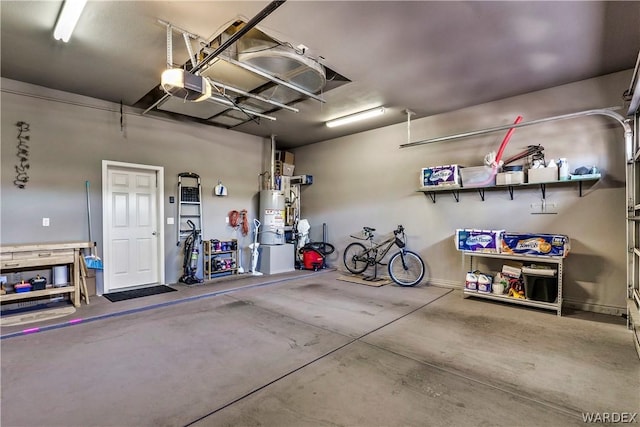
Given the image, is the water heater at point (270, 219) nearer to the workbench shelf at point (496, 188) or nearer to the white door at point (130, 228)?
the white door at point (130, 228)

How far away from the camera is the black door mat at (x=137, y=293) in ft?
15.5

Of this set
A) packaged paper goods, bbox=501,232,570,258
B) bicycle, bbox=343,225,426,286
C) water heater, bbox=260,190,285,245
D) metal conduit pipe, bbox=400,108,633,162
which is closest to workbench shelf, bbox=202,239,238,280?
water heater, bbox=260,190,285,245

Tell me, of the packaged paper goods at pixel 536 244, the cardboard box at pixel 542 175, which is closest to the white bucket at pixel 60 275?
the packaged paper goods at pixel 536 244

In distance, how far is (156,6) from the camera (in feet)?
8.91

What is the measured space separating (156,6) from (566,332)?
217 inches

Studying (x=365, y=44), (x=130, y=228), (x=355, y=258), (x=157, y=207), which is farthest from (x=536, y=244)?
(x=130, y=228)

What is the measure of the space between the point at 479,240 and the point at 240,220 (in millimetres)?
4977

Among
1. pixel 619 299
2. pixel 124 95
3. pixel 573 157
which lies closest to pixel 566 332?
pixel 619 299

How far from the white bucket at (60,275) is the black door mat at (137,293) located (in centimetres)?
64

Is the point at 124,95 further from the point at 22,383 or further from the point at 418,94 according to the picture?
the point at 418,94

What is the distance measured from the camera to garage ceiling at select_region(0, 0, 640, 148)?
9.02ft

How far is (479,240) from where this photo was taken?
4629 mm

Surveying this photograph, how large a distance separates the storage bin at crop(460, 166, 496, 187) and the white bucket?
21.2ft

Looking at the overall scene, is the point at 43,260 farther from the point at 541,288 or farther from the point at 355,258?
the point at 541,288
